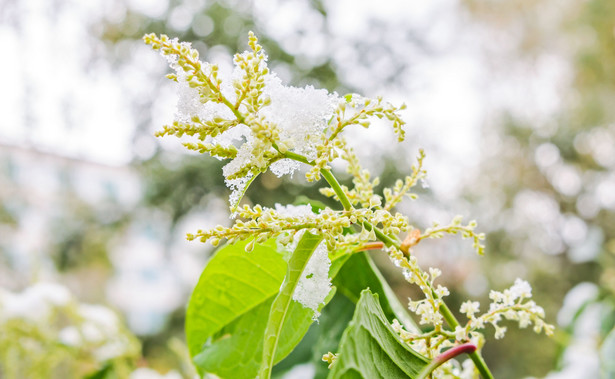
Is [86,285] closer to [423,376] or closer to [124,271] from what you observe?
[124,271]

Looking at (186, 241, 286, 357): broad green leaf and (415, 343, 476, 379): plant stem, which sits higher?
(186, 241, 286, 357): broad green leaf

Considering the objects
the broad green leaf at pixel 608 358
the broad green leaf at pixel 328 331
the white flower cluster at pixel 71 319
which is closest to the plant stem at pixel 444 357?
the broad green leaf at pixel 328 331

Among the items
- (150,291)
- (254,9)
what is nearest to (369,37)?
(254,9)

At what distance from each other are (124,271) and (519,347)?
13.6ft

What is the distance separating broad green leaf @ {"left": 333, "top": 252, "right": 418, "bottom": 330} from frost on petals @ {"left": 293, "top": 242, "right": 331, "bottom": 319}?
0.30 ft

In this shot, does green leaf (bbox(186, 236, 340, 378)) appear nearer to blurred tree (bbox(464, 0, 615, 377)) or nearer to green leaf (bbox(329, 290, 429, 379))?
green leaf (bbox(329, 290, 429, 379))

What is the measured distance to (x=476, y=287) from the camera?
4.84 metres

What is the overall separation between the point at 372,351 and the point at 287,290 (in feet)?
0.13

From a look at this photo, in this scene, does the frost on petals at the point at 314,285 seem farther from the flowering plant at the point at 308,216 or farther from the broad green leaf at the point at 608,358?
the broad green leaf at the point at 608,358

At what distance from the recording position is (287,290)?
206 mm

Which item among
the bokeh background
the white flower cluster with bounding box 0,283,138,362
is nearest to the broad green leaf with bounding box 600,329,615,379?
the white flower cluster with bounding box 0,283,138,362

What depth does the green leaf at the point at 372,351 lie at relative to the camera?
17cm

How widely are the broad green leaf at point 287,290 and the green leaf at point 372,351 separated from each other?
0.03 m

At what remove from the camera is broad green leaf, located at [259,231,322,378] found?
7.9 inches
